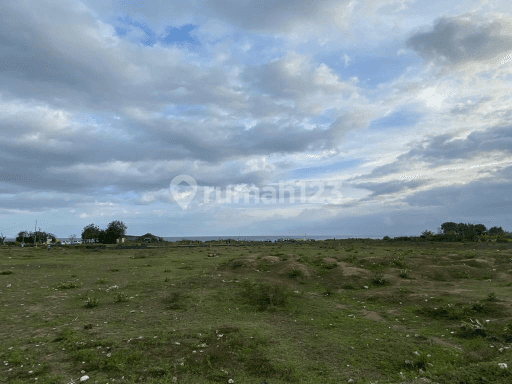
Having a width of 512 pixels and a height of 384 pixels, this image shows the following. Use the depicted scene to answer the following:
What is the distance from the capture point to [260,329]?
11.2m

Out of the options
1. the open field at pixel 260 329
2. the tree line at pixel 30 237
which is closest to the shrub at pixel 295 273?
→ the open field at pixel 260 329

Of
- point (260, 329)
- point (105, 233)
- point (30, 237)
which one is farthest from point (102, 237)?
point (260, 329)

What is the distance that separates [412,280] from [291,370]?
14.6 m

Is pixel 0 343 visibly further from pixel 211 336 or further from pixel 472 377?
pixel 472 377

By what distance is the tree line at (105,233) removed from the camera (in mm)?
85562

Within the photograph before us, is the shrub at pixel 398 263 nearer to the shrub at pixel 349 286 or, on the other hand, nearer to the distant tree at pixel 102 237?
the shrub at pixel 349 286

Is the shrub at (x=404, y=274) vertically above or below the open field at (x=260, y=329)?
above

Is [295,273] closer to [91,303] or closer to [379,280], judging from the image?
[379,280]

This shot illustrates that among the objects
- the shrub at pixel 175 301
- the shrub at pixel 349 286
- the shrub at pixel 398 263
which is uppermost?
the shrub at pixel 398 263

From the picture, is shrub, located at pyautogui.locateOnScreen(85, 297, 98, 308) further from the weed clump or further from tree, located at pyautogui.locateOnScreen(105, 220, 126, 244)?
tree, located at pyautogui.locateOnScreen(105, 220, 126, 244)

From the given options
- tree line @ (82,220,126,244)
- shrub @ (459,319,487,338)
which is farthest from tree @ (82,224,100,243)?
shrub @ (459,319,487,338)

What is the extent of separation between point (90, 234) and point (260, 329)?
95203 mm

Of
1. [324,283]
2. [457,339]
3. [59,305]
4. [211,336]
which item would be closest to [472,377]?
[457,339]

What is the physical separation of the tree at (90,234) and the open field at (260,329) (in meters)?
76.3
